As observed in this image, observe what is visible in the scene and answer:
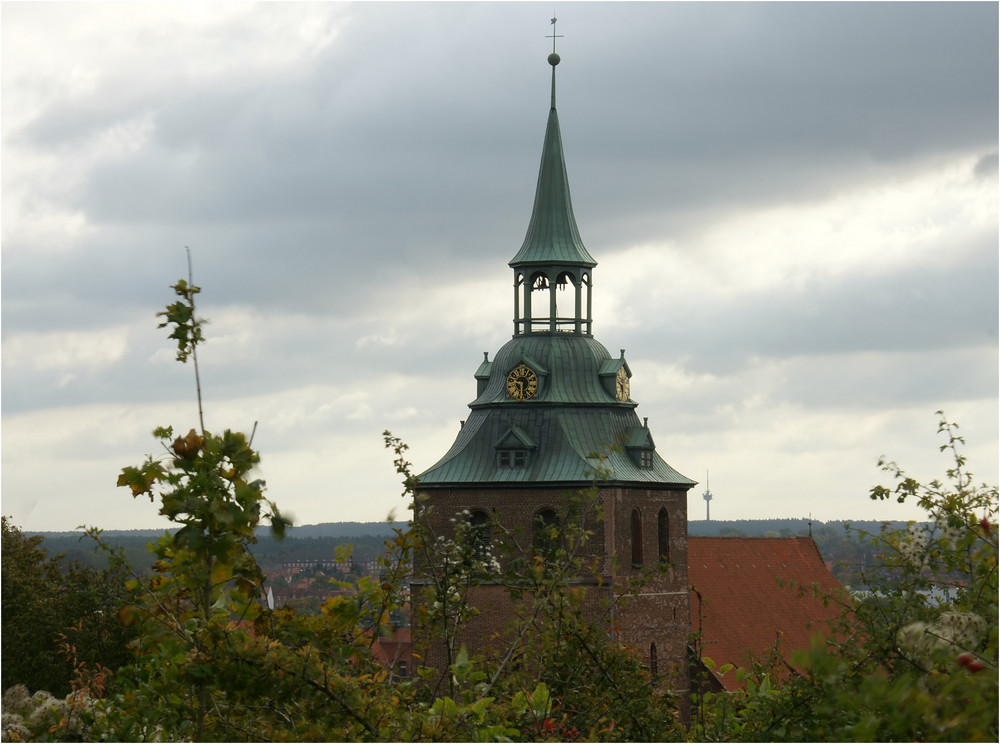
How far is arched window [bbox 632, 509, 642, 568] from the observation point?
45562mm

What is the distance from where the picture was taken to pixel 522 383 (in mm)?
45844

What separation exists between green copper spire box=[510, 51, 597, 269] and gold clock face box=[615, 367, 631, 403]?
11.7ft

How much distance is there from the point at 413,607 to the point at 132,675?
88.2 inches

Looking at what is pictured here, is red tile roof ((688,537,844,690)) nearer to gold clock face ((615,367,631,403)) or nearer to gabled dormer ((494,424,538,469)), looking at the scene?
gold clock face ((615,367,631,403))

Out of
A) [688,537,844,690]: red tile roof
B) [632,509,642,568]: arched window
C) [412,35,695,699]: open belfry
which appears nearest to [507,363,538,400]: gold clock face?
[412,35,695,699]: open belfry

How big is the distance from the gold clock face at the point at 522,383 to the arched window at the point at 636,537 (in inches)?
194

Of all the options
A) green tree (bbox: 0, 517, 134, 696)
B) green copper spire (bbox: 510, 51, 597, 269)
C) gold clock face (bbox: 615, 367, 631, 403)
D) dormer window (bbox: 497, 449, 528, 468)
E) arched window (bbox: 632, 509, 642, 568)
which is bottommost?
green tree (bbox: 0, 517, 134, 696)

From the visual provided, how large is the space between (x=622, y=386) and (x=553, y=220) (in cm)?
592

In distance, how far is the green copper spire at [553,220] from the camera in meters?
46.5

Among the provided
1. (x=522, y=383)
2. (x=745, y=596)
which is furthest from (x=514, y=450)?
(x=745, y=596)

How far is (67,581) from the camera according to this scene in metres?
51.2

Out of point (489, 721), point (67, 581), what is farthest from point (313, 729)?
point (67, 581)

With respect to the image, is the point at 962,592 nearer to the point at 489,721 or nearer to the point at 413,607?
the point at 489,721

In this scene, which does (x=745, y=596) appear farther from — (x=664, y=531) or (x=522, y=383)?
(x=522, y=383)
